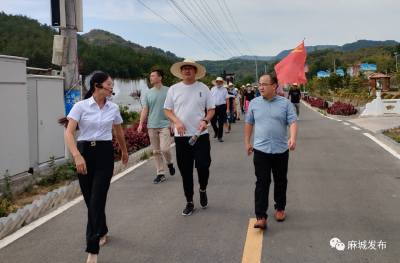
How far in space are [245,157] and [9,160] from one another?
16.3 feet


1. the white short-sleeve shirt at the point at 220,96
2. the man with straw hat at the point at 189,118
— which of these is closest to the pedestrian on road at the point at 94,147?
→ the man with straw hat at the point at 189,118

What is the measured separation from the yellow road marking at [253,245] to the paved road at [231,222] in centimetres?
5

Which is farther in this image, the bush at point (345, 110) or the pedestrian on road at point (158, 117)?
the bush at point (345, 110)

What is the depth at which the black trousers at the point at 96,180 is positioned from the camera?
3.89 m

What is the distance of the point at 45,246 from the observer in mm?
4375

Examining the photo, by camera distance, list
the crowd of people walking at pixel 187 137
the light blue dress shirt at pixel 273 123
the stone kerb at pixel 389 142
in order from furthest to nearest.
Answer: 1. the stone kerb at pixel 389 142
2. the light blue dress shirt at pixel 273 123
3. the crowd of people walking at pixel 187 137

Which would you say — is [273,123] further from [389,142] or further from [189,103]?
[389,142]

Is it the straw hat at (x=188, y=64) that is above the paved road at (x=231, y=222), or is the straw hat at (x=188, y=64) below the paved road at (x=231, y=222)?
above

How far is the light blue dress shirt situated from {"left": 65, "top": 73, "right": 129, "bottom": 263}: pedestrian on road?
175 centimetres

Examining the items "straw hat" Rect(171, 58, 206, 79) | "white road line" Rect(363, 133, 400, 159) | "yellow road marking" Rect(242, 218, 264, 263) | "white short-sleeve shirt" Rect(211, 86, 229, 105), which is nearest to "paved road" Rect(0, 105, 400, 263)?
"yellow road marking" Rect(242, 218, 264, 263)

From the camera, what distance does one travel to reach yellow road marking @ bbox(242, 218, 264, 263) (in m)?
3.80

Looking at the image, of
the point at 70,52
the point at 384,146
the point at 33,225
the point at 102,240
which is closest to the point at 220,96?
the point at 384,146

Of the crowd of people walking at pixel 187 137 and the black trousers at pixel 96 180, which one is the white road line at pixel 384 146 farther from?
the black trousers at pixel 96 180

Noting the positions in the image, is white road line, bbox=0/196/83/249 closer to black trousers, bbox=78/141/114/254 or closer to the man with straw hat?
black trousers, bbox=78/141/114/254
